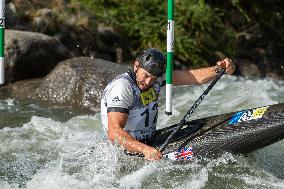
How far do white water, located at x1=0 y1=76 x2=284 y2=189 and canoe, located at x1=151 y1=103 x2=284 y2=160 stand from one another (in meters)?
0.09

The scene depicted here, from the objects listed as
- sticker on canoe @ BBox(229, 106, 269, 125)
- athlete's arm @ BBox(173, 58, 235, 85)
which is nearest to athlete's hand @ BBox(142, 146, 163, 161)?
sticker on canoe @ BBox(229, 106, 269, 125)

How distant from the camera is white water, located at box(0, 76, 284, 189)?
5117 millimetres

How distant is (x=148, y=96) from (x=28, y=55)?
434 cm

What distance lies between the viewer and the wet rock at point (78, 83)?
8.41 m

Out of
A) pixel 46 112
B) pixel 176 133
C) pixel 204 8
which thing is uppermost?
pixel 204 8

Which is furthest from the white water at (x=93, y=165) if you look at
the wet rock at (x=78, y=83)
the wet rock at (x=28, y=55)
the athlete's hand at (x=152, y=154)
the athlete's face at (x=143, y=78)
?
the wet rock at (x=28, y=55)

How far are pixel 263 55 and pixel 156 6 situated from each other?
2.38 meters

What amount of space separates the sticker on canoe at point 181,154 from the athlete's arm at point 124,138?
450 mm

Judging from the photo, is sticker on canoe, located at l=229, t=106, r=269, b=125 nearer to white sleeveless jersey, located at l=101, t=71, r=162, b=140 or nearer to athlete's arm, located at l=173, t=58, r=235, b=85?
athlete's arm, located at l=173, t=58, r=235, b=85

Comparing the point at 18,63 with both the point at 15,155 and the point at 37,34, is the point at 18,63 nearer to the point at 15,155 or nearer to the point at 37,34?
the point at 37,34

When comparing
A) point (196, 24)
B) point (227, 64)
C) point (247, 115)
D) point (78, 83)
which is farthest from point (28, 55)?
point (247, 115)

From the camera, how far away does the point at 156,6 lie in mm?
11555

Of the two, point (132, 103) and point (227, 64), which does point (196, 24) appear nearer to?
point (227, 64)

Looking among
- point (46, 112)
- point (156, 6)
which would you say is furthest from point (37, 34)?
point (156, 6)
